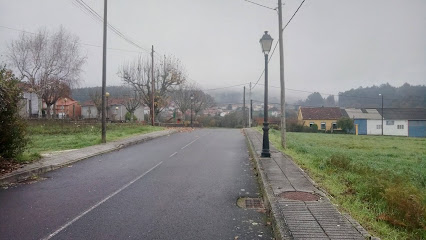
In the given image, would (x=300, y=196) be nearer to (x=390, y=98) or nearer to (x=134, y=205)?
(x=134, y=205)

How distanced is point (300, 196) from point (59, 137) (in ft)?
62.3

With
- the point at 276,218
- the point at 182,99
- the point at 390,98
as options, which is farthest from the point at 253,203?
the point at 390,98

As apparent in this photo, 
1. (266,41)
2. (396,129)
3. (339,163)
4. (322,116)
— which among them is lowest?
(396,129)

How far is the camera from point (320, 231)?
4.50 m

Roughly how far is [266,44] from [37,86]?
41.0m

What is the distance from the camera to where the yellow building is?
72.9 m

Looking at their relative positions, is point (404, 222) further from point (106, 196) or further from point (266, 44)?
point (266, 44)

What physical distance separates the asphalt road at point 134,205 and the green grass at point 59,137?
3771 millimetres

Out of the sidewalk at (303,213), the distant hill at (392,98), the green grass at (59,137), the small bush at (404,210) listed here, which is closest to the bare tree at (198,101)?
the distant hill at (392,98)

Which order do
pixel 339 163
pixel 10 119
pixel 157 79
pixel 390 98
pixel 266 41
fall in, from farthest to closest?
pixel 390 98 < pixel 157 79 < pixel 266 41 < pixel 339 163 < pixel 10 119

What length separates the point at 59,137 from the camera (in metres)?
21.3

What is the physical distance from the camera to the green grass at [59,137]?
14578 mm

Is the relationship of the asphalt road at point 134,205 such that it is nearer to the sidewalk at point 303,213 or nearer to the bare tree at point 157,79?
the sidewalk at point 303,213

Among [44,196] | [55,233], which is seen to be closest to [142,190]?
[44,196]
